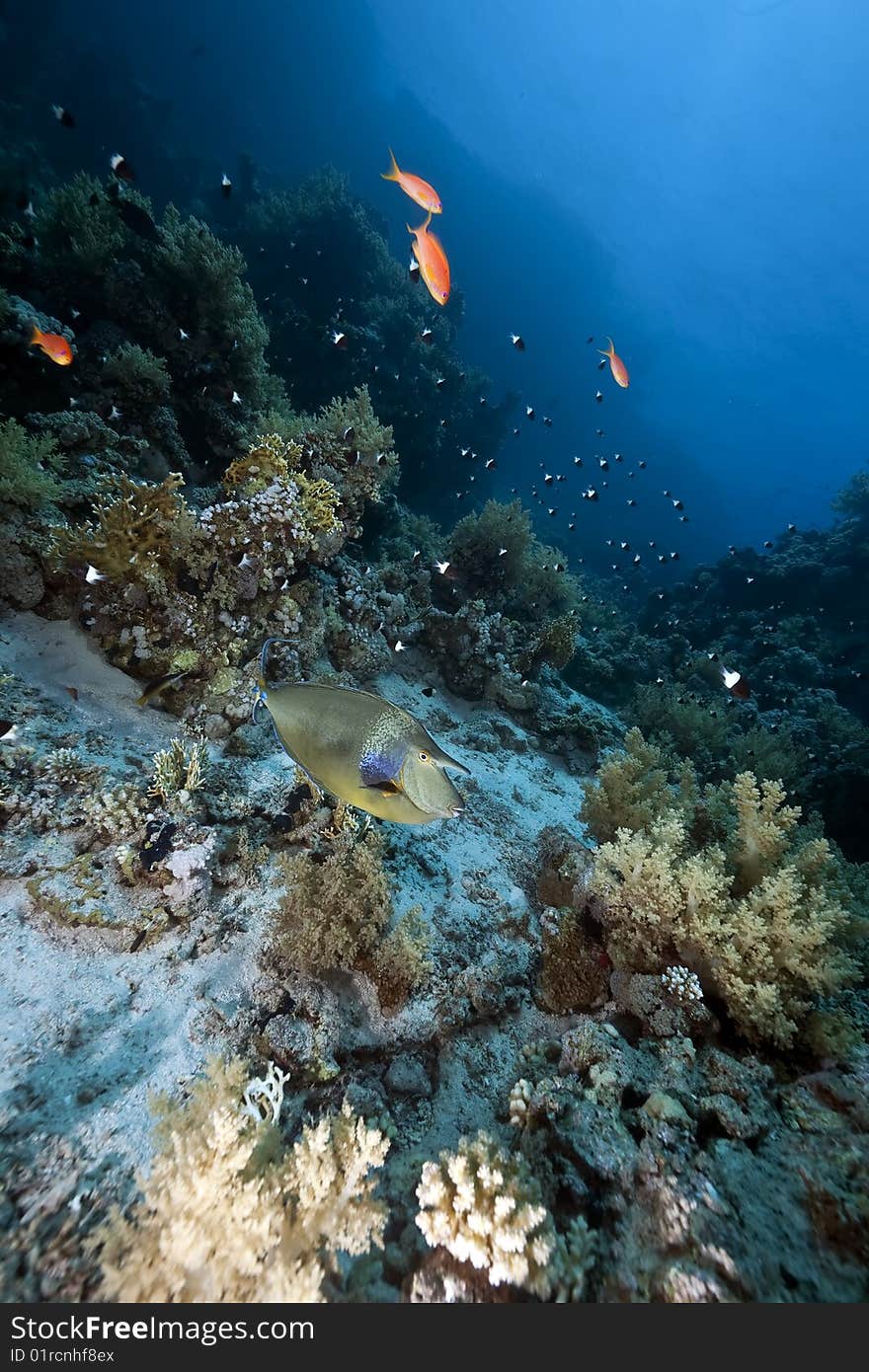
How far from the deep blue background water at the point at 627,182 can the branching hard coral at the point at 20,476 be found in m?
39.2

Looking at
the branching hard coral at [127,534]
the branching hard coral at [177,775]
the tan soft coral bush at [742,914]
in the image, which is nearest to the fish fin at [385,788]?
the tan soft coral bush at [742,914]

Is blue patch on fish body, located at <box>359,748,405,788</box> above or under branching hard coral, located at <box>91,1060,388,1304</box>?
above

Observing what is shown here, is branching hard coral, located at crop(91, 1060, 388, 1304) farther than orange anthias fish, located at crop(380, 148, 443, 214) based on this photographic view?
No

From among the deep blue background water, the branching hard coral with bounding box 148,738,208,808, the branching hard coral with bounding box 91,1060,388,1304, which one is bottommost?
the branching hard coral with bounding box 91,1060,388,1304

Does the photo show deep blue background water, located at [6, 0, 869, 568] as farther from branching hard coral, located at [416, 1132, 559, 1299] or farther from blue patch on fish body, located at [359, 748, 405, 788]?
branching hard coral, located at [416, 1132, 559, 1299]

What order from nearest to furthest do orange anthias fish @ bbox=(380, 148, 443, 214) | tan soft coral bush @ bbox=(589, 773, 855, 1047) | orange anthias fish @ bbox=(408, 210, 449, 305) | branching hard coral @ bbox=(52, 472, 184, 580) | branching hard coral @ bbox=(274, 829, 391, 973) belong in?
tan soft coral bush @ bbox=(589, 773, 855, 1047), branching hard coral @ bbox=(274, 829, 391, 973), orange anthias fish @ bbox=(408, 210, 449, 305), orange anthias fish @ bbox=(380, 148, 443, 214), branching hard coral @ bbox=(52, 472, 184, 580)

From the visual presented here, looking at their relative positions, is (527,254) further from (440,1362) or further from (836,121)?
(440,1362)

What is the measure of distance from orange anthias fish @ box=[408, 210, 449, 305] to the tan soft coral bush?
4.04 m

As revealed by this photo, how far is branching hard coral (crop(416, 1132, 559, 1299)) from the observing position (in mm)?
1844

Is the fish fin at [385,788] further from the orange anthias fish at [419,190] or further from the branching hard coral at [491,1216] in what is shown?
the orange anthias fish at [419,190]

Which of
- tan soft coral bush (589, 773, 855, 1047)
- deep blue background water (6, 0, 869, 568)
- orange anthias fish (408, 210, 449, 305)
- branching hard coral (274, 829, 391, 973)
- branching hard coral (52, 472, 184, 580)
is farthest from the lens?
deep blue background water (6, 0, 869, 568)

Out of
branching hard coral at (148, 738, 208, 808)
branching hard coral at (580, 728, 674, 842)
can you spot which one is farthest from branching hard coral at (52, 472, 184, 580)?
branching hard coral at (580, 728, 674, 842)

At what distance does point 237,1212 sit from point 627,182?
140498mm

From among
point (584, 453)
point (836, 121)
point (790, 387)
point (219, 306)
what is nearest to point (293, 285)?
point (219, 306)
